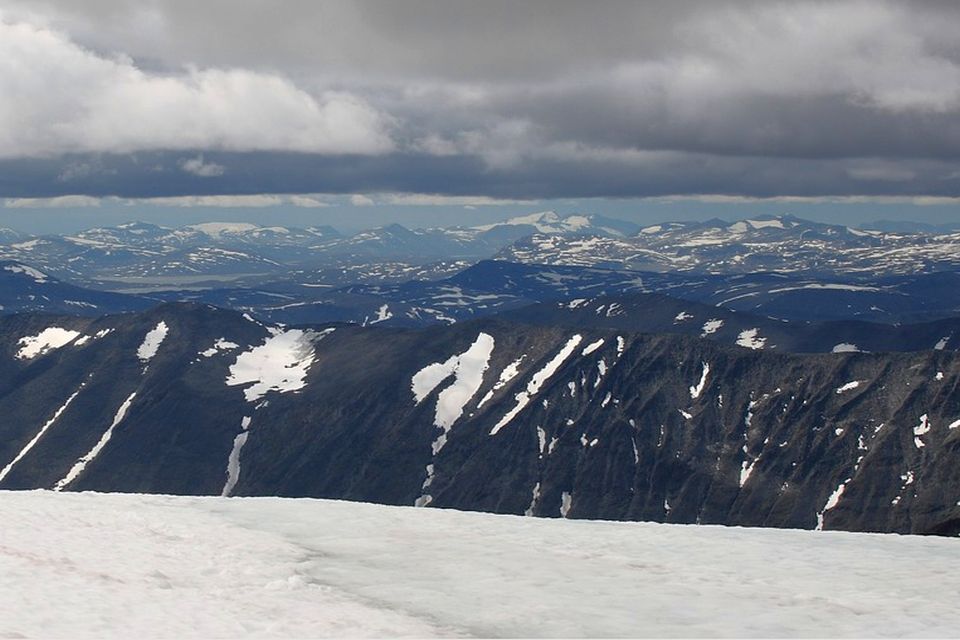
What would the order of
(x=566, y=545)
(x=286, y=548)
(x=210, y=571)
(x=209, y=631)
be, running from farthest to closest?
(x=566, y=545) < (x=286, y=548) < (x=210, y=571) < (x=209, y=631)

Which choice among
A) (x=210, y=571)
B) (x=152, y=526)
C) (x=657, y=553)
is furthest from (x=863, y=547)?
(x=152, y=526)

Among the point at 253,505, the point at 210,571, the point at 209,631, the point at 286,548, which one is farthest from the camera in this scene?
the point at 253,505

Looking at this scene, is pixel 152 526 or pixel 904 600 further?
pixel 152 526

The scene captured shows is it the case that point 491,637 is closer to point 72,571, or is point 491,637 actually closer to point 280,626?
point 280,626

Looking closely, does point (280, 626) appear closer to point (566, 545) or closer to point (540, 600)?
point (540, 600)

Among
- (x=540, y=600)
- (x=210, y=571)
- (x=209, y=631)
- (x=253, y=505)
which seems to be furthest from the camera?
(x=253, y=505)

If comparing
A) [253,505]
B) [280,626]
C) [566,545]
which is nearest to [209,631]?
[280,626]
